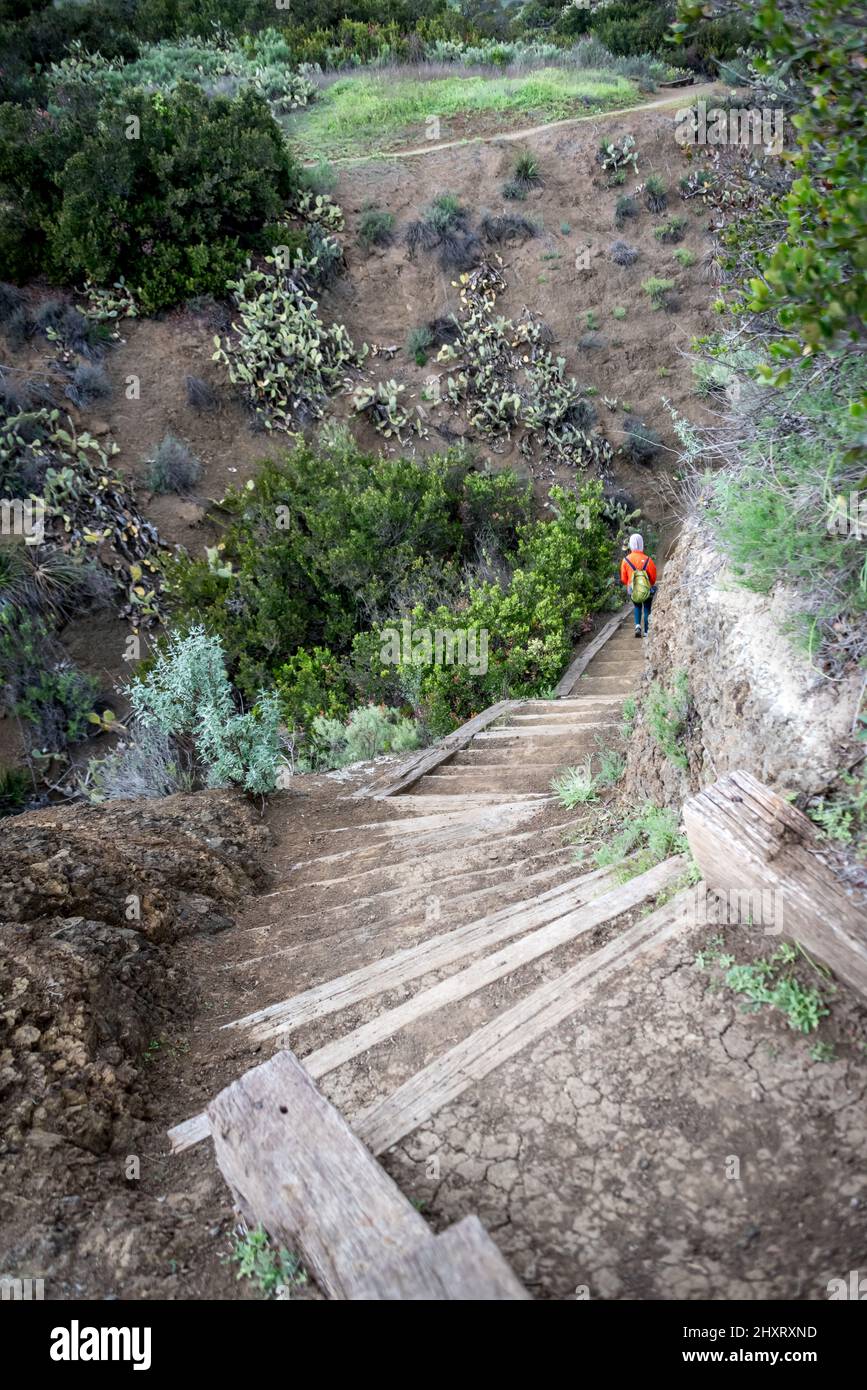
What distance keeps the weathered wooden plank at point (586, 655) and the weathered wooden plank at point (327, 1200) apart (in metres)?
6.76

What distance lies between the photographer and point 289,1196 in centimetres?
243

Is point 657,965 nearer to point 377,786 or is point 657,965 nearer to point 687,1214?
point 687,1214

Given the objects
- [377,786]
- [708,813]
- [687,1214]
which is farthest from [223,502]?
[687,1214]

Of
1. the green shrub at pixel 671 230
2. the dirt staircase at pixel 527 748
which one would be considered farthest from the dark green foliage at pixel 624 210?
the dirt staircase at pixel 527 748

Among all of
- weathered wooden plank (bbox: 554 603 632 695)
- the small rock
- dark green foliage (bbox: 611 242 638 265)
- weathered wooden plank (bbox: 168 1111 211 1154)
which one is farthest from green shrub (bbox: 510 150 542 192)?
weathered wooden plank (bbox: 168 1111 211 1154)

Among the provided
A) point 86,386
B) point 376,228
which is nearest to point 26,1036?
point 86,386

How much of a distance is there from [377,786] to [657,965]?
4.28 meters

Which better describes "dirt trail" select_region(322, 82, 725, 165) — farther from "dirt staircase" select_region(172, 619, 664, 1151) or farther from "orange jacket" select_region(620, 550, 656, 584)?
"dirt staircase" select_region(172, 619, 664, 1151)

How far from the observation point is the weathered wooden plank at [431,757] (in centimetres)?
702

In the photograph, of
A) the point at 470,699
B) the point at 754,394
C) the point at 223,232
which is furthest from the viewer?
the point at 223,232

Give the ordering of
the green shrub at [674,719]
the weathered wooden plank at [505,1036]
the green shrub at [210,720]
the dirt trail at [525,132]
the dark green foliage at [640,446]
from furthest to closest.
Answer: the dirt trail at [525,132], the dark green foliage at [640,446], the green shrub at [210,720], the green shrub at [674,719], the weathered wooden plank at [505,1036]

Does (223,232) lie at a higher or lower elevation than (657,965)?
higher

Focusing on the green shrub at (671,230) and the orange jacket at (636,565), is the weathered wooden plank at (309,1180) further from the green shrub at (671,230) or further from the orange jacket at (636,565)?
the green shrub at (671,230)

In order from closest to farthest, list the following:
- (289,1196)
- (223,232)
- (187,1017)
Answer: (289,1196)
(187,1017)
(223,232)
